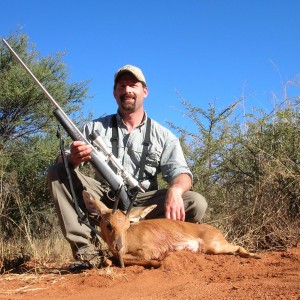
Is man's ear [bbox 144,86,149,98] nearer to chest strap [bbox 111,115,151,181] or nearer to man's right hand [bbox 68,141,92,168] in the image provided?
chest strap [bbox 111,115,151,181]

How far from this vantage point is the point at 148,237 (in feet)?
15.9

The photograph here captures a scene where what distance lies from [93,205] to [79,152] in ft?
2.16

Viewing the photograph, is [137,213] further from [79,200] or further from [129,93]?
[129,93]

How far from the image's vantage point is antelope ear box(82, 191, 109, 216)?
191 inches

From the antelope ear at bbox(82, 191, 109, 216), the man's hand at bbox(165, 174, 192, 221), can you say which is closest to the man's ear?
the man's hand at bbox(165, 174, 192, 221)

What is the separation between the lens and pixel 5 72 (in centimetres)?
962

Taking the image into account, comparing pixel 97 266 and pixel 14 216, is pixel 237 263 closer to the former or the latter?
pixel 97 266

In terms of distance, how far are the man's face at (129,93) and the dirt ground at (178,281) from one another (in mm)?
2151

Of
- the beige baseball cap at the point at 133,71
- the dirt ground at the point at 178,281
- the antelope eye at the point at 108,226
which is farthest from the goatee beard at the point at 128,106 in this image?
the dirt ground at the point at 178,281

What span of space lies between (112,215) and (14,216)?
461 cm

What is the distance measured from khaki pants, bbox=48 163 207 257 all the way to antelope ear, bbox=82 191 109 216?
38 centimetres

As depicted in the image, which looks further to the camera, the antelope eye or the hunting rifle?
the hunting rifle

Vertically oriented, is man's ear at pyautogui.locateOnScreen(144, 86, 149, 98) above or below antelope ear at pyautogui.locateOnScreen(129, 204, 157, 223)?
above

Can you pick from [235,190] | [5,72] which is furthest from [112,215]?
[5,72]
